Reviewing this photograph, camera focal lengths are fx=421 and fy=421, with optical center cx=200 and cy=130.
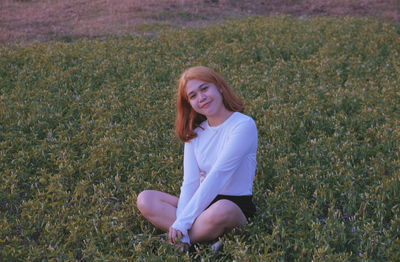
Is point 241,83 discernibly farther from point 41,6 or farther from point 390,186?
point 41,6

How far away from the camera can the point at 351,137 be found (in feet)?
23.6

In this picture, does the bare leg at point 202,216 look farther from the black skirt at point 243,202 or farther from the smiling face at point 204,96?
the smiling face at point 204,96

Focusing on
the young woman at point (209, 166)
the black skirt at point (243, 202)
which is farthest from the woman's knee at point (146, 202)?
the black skirt at point (243, 202)

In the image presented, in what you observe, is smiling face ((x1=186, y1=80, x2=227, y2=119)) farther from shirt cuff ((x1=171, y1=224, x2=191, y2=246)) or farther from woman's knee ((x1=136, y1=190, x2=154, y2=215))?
shirt cuff ((x1=171, y1=224, x2=191, y2=246))

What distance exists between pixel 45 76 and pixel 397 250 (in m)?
9.24

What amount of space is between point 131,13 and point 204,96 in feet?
49.0

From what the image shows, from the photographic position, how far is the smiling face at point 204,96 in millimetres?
4820

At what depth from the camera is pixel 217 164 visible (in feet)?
15.0

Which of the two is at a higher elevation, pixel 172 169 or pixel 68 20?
pixel 68 20

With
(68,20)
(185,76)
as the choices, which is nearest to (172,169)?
(185,76)

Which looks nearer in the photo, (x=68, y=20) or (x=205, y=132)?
(x=205, y=132)

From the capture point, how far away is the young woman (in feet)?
14.8

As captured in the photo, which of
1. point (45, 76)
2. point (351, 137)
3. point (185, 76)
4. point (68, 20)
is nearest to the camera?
point (185, 76)

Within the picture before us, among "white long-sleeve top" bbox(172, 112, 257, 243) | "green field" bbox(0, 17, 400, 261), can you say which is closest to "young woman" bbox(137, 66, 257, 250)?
"white long-sleeve top" bbox(172, 112, 257, 243)
